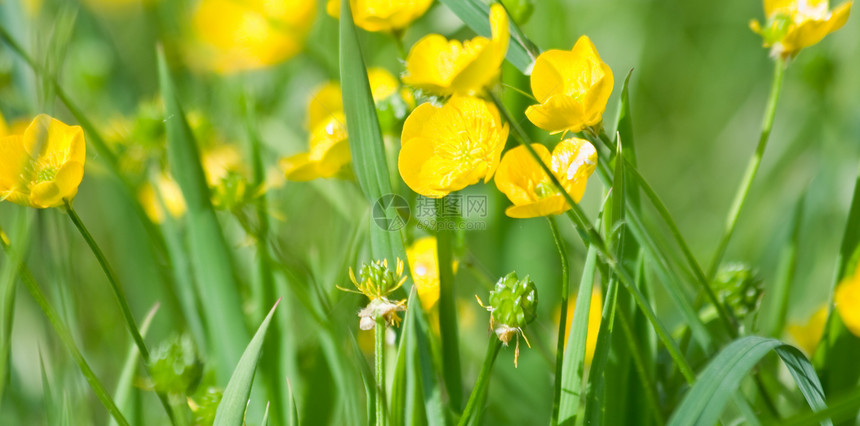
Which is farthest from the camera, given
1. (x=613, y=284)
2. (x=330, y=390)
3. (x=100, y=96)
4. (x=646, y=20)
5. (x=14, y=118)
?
(x=646, y=20)

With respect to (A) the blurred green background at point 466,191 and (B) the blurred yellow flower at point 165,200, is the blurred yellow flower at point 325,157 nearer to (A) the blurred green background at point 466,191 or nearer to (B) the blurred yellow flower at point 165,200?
(A) the blurred green background at point 466,191

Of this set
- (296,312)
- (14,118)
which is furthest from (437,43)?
(14,118)

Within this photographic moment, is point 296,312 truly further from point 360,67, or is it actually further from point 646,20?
point 646,20

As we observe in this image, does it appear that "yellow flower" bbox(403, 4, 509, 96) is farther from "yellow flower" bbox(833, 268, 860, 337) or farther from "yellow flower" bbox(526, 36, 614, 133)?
"yellow flower" bbox(833, 268, 860, 337)

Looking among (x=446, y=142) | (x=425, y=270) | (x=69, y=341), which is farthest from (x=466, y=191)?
(x=69, y=341)

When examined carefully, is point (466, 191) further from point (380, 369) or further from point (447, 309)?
point (380, 369)

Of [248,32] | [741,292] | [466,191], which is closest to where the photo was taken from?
[741,292]
